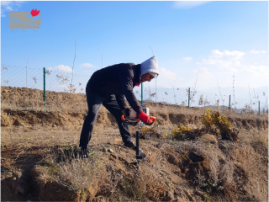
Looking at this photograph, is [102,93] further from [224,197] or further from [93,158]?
[224,197]

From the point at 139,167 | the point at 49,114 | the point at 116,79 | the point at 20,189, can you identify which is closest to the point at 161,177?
the point at 139,167

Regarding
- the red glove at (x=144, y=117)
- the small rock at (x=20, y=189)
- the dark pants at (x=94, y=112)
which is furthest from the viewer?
the dark pants at (x=94, y=112)

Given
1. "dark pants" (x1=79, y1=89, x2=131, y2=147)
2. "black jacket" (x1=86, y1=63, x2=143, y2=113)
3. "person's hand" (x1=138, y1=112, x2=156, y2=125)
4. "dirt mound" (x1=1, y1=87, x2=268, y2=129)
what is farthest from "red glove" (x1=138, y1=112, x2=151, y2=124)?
"dirt mound" (x1=1, y1=87, x2=268, y2=129)

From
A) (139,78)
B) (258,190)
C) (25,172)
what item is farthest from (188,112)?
(25,172)

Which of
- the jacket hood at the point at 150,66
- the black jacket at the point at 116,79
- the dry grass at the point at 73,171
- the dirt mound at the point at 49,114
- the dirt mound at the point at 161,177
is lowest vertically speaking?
the dirt mound at the point at 161,177

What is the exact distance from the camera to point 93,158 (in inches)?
121

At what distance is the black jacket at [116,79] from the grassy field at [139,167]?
0.96m

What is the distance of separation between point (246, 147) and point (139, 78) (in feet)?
12.1

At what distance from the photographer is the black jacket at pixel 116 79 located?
3.08 m

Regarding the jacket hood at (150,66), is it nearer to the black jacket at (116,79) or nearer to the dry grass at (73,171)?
the black jacket at (116,79)

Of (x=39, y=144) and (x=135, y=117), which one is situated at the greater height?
(x=135, y=117)

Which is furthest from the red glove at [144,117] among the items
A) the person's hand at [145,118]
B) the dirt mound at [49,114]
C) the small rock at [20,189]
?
the dirt mound at [49,114]

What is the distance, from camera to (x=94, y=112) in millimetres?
3297

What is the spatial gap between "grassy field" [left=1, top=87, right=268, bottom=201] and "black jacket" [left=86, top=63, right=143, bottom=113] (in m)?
0.96
